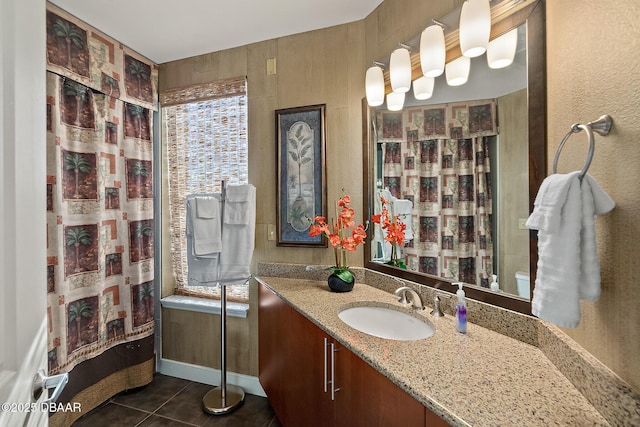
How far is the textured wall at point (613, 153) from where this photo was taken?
24.2 inches

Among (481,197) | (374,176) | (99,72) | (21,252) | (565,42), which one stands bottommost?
(21,252)

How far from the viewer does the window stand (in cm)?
225

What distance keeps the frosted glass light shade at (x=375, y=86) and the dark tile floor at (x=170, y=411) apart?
2.09 metres

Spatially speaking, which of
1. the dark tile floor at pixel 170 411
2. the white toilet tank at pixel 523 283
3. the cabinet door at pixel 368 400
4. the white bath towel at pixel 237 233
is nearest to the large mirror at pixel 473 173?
the white toilet tank at pixel 523 283

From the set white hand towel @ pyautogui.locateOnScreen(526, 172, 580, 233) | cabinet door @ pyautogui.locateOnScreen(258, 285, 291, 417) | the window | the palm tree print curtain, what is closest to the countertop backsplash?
white hand towel @ pyautogui.locateOnScreen(526, 172, 580, 233)

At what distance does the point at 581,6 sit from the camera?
0.78 metres

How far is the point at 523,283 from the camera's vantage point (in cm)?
105

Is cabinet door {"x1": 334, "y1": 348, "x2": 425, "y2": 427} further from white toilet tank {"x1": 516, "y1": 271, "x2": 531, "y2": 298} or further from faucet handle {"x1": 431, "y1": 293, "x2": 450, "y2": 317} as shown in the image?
white toilet tank {"x1": 516, "y1": 271, "x2": 531, "y2": 298}

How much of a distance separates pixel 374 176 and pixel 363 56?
2.64ft

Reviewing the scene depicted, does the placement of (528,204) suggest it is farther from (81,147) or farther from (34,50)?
(81,147)

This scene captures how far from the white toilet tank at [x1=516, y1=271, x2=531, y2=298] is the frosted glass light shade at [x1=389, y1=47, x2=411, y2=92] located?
3.33 feet

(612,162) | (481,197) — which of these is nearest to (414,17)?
(481,197)

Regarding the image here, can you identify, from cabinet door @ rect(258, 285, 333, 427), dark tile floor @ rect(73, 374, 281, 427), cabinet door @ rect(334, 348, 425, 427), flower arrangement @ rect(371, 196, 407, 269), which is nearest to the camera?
cabinet door @ rect(334, 348, 425, 427)

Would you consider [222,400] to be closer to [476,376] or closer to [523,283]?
[476,376]
